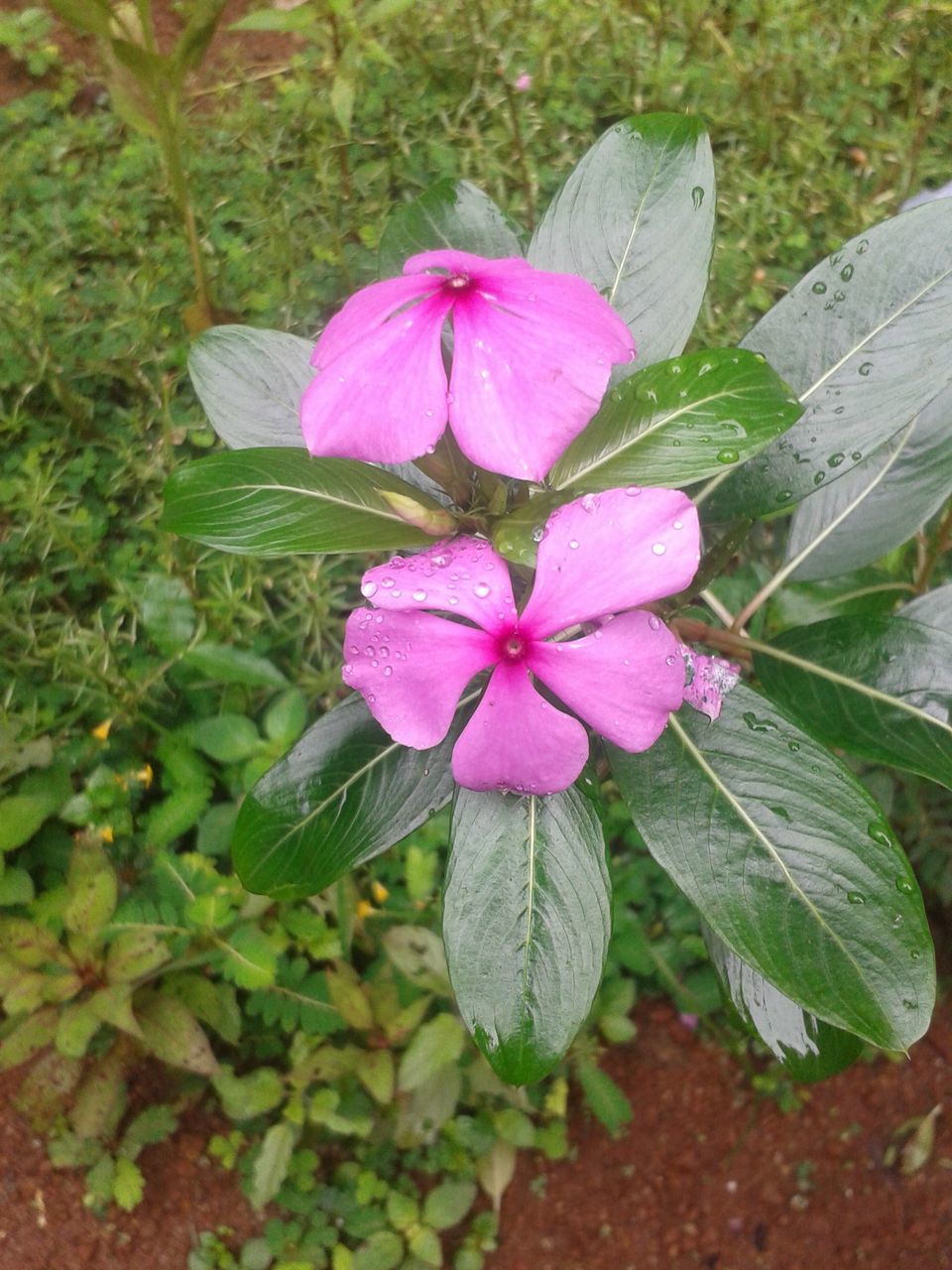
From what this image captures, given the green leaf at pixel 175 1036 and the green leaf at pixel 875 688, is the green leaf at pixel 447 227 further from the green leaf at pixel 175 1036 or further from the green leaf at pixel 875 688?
the green leaf at pixel 175 1036

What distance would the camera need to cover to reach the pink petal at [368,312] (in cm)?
77

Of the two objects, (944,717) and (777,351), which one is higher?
(777,351)

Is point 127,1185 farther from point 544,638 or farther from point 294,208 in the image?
point 294,208

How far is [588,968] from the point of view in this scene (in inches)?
35.5

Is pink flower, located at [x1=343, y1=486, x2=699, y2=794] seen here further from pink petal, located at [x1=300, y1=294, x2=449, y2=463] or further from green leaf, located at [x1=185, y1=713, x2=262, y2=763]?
green leaf, located at [x1=185, y1=713, x2=262, y2=763]

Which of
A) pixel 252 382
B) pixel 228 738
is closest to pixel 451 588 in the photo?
pixel 252 382

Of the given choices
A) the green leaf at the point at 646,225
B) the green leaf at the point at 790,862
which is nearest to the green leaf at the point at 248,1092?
the green leaf at the point at 790,862

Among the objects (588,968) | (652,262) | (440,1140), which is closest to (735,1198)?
(440,1140)

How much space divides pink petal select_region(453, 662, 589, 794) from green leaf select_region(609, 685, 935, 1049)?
19 cm

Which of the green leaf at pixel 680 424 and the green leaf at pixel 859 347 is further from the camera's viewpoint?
the green leaf at pixel 859 347

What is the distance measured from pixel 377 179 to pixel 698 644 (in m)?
1.64

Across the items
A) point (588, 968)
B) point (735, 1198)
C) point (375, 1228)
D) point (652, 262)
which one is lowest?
point (735, 1198)

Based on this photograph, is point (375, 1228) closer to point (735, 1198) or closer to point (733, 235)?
point (735, 1198)

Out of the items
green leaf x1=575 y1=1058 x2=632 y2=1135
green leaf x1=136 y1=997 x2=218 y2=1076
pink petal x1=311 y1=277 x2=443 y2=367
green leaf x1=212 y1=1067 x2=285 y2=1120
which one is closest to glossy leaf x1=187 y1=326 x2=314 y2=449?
pink petal x1=311 y1=277 x2=443 y2=367
